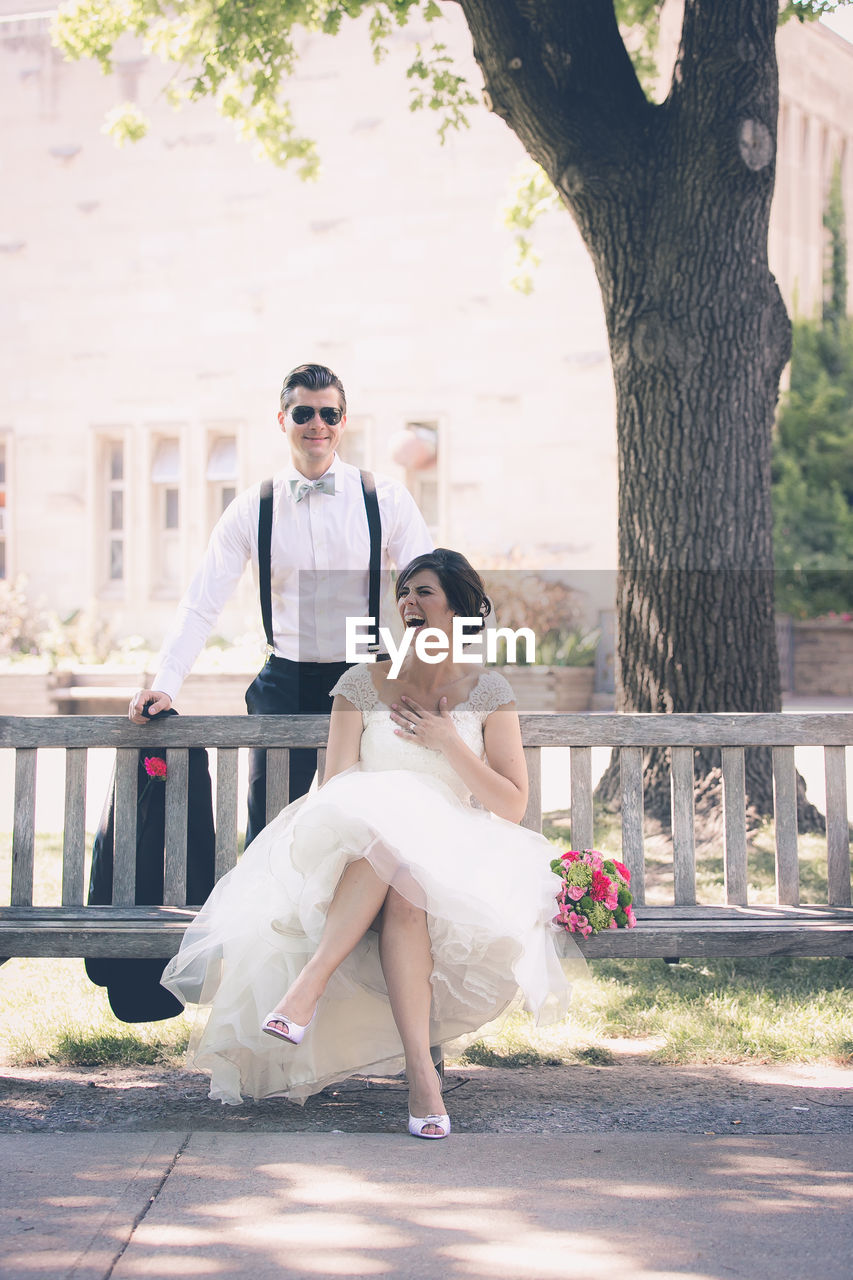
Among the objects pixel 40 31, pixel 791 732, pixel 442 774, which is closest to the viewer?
pixel 442 774

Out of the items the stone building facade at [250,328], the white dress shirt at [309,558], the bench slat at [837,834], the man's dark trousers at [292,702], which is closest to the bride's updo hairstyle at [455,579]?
the white dress shirt at [309,558]

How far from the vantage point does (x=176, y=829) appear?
13.0ft

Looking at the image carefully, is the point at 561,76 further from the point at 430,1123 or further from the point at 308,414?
the point at 430,1123

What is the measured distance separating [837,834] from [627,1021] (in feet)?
3.20

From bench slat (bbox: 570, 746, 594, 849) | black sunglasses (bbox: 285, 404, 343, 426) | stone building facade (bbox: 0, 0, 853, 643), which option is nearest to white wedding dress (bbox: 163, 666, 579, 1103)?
bench slat (bbox: 570, 746, 594, 849)

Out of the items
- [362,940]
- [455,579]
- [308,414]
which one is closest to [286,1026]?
[362,940]

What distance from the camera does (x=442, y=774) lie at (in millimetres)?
3576

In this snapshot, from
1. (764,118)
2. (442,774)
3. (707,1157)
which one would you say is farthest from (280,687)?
(764,118)

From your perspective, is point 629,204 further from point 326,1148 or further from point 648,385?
point 326,1148

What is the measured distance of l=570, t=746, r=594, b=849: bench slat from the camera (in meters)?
3.90

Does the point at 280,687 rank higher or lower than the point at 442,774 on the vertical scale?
higher

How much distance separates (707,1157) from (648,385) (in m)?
4.03

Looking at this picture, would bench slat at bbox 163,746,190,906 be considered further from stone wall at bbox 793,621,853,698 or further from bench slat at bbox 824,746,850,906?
stone wall at bbox 793,621,853,698

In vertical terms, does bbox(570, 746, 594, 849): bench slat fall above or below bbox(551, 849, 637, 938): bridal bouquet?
above
